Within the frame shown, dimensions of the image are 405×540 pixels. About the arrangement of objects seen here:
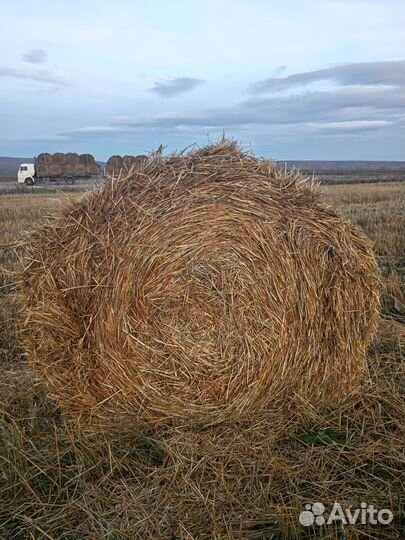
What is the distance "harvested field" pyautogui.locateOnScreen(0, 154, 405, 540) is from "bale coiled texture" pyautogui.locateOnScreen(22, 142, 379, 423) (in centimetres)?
23

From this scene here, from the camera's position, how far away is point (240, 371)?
3.83m

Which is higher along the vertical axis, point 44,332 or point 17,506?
point 44,332

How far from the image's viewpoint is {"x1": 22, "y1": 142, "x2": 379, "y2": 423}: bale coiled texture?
12.1ft

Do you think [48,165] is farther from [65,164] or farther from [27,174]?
[27,174]

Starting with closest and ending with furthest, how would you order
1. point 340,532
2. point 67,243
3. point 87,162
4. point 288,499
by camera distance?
point 340,532 < point 288,499 < point 67,243 < point 87,162

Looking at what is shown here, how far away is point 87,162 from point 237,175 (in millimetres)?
43040

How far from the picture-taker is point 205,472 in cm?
322

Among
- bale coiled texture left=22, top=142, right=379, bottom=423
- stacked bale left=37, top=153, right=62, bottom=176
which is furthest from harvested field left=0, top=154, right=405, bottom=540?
stacked bale left=37, top=153, right=62, bottom=176

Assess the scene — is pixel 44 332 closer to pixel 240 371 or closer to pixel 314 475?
pixel 240 371

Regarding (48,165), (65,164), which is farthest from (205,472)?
(65,164)

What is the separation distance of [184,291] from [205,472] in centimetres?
111

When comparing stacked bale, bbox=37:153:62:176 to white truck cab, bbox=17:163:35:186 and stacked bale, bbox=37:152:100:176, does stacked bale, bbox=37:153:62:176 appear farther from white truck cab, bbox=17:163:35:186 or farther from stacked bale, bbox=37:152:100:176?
white truck cab, bbox=17:163:35:186

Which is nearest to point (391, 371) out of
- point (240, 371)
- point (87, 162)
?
point (240, 371)

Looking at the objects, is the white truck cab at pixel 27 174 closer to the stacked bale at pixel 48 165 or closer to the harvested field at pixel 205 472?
the stacked bale at pixel 48 165
